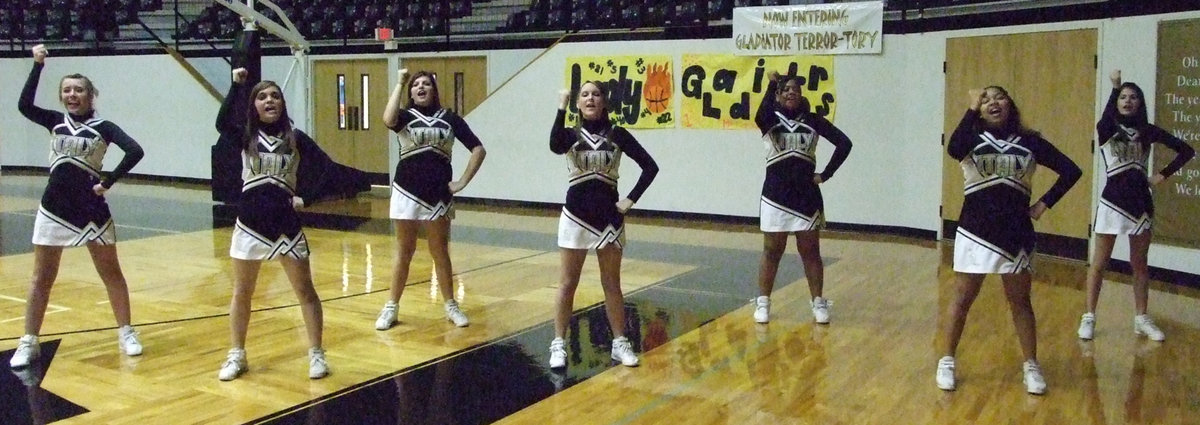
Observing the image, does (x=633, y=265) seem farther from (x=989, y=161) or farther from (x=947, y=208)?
(x=989, y=161)

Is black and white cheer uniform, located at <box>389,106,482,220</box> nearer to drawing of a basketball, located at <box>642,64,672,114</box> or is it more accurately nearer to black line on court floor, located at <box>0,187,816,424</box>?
black line on court floor, located at <box>0,187,816,424</box>

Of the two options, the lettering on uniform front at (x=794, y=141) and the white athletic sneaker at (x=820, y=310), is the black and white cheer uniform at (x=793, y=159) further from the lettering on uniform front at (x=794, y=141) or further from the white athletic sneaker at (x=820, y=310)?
the white athletic sneaker at (x=820, y=310)

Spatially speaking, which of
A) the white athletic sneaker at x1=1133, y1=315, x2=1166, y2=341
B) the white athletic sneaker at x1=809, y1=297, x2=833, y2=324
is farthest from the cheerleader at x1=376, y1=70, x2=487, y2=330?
the white athletic sneaker at x1=1133, y1=315, x2=1166, y2=341

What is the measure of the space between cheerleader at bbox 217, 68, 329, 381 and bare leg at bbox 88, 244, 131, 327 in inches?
37.2

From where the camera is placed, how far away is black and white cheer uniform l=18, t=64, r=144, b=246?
527 centimetres

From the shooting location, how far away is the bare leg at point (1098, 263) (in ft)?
19.7

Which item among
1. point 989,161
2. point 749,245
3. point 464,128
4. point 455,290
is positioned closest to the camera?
point 989,161

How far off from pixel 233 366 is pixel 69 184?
4.06 ft

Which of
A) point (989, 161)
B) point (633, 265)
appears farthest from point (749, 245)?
point (989, 161)

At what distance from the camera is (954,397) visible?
4.92 meters

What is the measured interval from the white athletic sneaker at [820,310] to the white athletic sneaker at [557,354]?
1.89 m

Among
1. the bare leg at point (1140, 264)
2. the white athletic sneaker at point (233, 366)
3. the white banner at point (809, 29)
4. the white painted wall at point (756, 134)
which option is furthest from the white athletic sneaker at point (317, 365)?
the white banner at point (809, 29)

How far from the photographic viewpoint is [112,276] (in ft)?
18.2

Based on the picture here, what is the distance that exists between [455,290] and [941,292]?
348 cm
